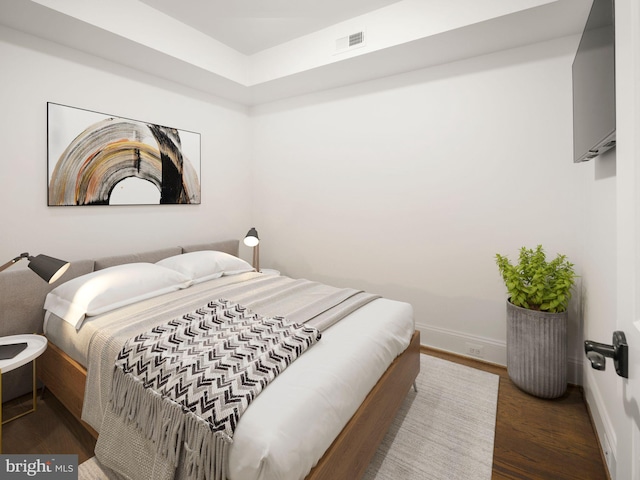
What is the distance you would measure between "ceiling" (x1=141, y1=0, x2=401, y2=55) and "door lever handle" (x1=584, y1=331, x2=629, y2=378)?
274cm

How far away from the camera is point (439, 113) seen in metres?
2.84

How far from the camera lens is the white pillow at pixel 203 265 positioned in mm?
2732

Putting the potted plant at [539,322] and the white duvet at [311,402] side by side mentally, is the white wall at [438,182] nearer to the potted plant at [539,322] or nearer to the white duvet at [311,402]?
the potted plant at [539,322]

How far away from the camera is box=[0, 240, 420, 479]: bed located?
1.30m

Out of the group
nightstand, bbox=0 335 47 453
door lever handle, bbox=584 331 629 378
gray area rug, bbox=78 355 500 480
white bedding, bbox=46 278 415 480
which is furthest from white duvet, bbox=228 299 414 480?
nightstand, bbox=0 335 47 453

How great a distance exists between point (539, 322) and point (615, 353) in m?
1.71

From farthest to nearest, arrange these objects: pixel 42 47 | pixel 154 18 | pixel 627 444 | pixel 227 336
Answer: pixel 154 18 < pixel 42 47 < pixel 227 336 < pixel 627 444

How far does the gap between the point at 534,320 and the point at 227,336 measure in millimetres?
1990

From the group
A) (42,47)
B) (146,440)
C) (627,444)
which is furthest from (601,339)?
(42,47)

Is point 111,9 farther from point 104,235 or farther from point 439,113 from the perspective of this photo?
point 439,113

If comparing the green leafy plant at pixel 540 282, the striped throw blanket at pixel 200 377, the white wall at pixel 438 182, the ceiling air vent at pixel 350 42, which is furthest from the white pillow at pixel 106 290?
the green leafy plant at pixel 540 282

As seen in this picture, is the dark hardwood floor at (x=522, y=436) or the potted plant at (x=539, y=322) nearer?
the dark hardwood floor at (x=522, y=436)

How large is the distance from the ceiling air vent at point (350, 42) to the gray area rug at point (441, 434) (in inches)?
109

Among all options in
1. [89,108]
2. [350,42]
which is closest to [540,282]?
[350,42]
